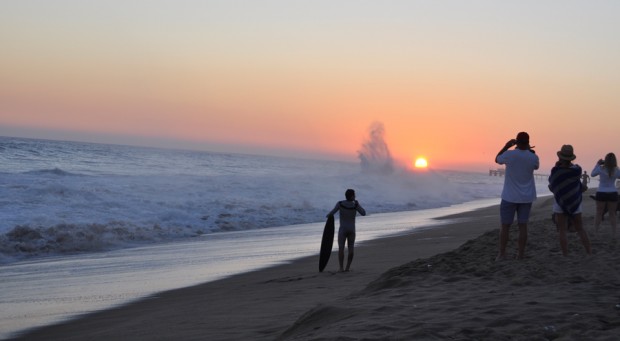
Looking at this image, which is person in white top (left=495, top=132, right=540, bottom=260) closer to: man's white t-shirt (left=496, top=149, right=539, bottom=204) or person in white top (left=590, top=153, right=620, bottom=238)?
man's white t-shirt (left=496, top=149, right=539, bottom=204)

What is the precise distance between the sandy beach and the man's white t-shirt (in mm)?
846

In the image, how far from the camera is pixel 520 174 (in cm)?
945

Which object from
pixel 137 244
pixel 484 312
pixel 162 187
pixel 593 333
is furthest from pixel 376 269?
pixel 162 187

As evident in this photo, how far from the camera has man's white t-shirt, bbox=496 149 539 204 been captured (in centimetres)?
945

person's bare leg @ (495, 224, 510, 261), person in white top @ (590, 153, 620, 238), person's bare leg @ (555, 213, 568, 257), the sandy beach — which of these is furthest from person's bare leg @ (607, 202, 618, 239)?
person's bare leg @ (495, 224, 510, 261)

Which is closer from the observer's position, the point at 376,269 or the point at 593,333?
the point at 593,333

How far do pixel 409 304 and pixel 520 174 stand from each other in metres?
3.30

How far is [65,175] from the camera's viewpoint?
38062 millimetres

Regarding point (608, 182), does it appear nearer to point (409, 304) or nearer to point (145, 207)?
point (409, 304)

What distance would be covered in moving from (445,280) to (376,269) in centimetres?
387

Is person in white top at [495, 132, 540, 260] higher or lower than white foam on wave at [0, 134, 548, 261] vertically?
higher

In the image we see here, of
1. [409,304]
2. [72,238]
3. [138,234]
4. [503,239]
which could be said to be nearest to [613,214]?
[503,239]

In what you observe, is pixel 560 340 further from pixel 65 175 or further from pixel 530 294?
pixel 65 175

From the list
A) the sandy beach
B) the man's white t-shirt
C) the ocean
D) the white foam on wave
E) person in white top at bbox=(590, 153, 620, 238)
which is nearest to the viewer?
the sandy beach
